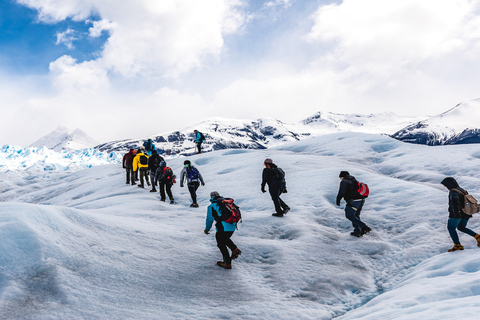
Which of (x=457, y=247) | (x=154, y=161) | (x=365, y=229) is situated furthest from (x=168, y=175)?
(x=457, y=247)

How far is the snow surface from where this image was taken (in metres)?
5.29

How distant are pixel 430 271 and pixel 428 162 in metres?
18.1

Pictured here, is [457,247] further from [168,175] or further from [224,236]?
[168,175]

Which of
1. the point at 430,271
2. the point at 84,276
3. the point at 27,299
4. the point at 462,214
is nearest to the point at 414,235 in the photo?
the point at 462,214

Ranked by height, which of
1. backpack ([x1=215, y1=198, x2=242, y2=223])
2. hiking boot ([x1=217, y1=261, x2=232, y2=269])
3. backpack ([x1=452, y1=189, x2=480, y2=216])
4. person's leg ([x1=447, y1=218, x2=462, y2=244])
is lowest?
hiking boot ([x1=217, y1=261, x2=232, y2=269])

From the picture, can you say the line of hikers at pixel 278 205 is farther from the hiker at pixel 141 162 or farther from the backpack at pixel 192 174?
the hiker at pixel 141 162

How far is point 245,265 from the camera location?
788 cm

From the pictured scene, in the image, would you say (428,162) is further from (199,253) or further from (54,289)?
(54,289)

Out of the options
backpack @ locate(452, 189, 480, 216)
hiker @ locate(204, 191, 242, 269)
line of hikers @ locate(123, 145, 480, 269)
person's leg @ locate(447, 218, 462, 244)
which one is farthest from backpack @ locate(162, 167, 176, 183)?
backpack @ locate(452, 189, 480, 216)

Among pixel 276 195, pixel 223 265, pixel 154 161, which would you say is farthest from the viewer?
pixel 154 161

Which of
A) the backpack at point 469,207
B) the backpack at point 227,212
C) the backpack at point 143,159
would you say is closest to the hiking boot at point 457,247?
the backpack at point 469,207

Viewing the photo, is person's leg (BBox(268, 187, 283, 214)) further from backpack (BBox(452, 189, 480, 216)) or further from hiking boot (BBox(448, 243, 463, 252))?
backpack (BBox(452, 189, 480, 216))

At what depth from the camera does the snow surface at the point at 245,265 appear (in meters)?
5.29

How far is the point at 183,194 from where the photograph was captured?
674 inches
